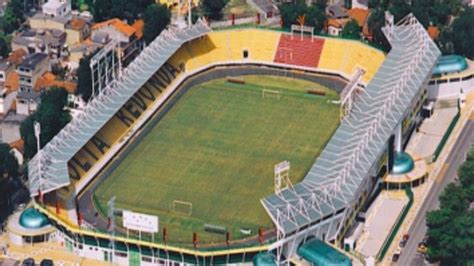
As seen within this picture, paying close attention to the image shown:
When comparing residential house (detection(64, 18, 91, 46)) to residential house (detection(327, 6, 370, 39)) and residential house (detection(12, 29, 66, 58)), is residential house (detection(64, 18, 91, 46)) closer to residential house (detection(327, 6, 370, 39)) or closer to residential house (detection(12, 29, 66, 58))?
residential house (detection(12, 29, 66, 58))

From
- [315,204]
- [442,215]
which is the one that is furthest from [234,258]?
[442,215]

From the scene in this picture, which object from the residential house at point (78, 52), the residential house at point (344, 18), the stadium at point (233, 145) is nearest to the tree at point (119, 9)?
the residential house at point (78, 52)

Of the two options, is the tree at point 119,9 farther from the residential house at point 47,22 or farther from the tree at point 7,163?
the tree at point 7,163

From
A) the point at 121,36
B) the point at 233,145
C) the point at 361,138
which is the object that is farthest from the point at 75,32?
the point at 361,138

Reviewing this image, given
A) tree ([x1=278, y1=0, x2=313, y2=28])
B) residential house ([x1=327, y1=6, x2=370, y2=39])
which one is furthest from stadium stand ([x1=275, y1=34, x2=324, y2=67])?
residential house ([x1=327, y1=6, x2=370, y2=39])

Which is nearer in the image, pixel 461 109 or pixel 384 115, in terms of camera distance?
pixel 384 115

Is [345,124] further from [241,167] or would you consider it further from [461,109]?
[461,109]
